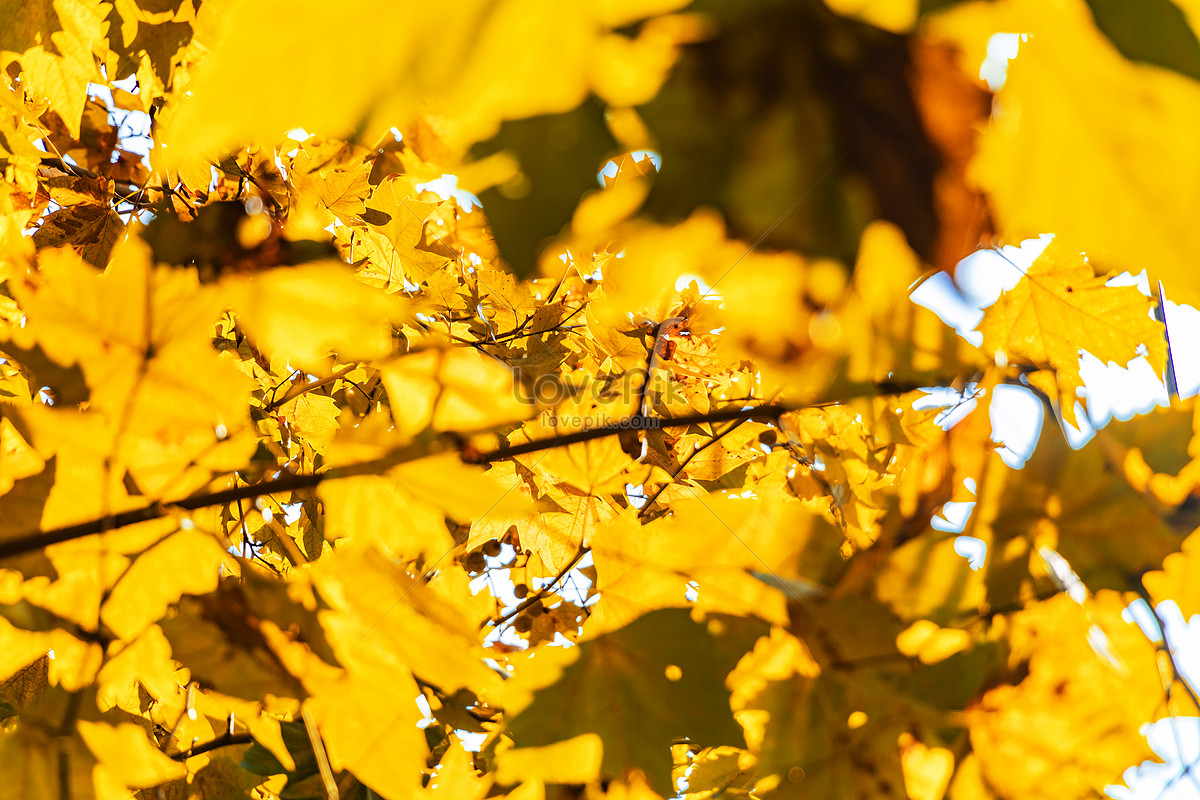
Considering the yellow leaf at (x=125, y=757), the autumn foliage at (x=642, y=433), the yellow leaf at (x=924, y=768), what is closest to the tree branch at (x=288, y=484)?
the autumn foliage at (x=642, y=433)

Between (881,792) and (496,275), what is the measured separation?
0.93 metres

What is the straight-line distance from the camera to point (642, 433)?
2.10 ft

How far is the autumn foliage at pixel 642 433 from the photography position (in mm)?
236

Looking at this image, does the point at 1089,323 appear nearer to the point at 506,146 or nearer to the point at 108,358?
the point at 506,146

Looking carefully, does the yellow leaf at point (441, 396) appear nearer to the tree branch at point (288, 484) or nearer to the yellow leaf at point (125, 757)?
the tree branch at point (288, 484)

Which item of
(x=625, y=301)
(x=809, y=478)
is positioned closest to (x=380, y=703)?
(x=625, y=301)

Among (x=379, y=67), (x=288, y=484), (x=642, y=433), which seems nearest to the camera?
(x=379, y=67)

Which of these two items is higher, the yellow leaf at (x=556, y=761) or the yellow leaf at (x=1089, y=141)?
the yellow leaf at (x=1089, y=141)

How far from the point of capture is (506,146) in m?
0.25

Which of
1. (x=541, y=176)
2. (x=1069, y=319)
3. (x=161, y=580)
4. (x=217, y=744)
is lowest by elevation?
(x=217, y=744)

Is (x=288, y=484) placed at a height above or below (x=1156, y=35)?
below

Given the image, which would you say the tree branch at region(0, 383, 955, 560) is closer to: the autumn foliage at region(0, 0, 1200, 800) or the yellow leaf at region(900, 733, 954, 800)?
the autumn foliage at region(0, 0, 1200, 800)

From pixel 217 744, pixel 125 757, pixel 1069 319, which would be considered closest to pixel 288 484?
pixel 125 757

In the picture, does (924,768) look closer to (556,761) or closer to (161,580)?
(556,761)
